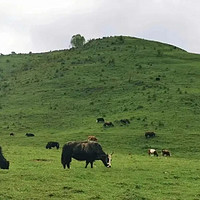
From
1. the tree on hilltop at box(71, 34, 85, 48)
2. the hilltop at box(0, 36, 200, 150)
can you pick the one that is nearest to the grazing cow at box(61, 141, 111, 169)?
the hilltop at box(0, 36, 200, 150)

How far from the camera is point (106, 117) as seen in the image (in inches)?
2053

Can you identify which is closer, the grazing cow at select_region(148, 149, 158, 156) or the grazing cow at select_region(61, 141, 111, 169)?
the grazing cow at select_region(61, 141, 111, 169)

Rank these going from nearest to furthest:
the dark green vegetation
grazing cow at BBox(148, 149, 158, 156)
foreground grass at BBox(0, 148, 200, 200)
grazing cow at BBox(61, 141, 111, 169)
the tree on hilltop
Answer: foreground grass at BBox(0, 148, 200, 200), the dark green vegetation, grazing cow at BBox(61, 141, 111, 169), grazing cow at BBox(148, 149, 158, 156), the tree on hilltop

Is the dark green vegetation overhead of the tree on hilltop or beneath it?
beneath

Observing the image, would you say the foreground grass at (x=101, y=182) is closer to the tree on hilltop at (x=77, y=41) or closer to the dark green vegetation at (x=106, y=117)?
the dark green vegetation at (x=106, y=117)

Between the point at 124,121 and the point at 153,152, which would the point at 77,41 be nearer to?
the point at 124,121

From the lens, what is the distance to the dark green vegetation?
2078 centimetres

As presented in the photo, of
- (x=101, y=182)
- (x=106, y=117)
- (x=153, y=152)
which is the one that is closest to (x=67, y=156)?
(x=101, y=182)

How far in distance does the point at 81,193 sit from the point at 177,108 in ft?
115

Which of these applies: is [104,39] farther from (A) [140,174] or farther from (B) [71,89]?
(A) [140,174]

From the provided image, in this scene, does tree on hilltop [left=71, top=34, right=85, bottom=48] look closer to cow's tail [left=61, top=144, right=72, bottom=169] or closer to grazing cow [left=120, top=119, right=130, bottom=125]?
grazing cow [left=120, top=119, right=130, bottom=125]

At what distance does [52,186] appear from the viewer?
19.4 meters

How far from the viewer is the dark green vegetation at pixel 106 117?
20.8 m

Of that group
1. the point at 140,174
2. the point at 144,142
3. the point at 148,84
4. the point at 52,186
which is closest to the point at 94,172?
the point at 140,174
